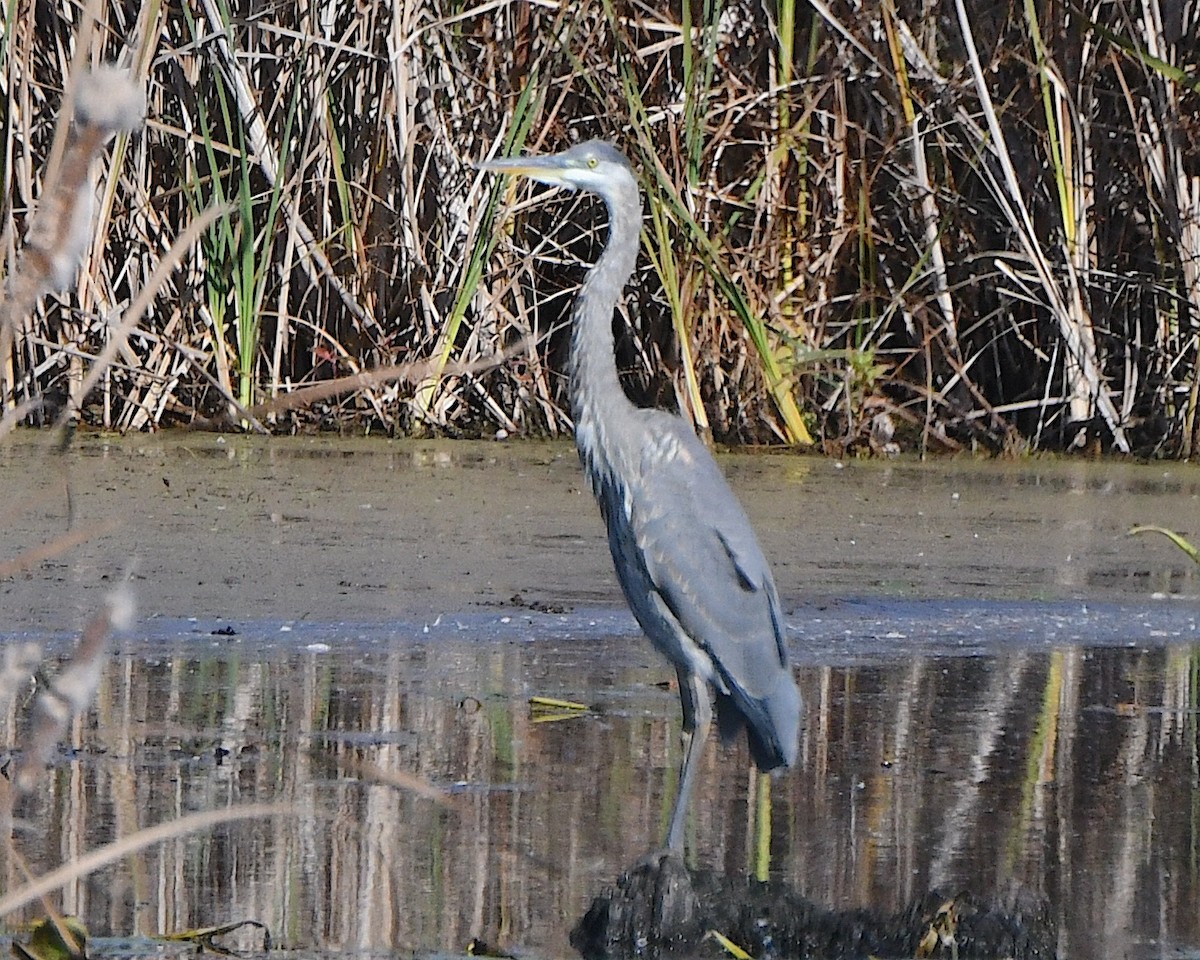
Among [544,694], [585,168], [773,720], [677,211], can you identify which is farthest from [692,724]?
[677,211]

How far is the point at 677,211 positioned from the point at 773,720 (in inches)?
120

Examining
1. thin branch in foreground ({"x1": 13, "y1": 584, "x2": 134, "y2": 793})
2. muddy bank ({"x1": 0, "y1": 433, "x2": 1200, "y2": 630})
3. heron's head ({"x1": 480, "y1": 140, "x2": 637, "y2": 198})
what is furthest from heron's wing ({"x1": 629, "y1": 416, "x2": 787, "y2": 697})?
thin branch in foreground ({"x1": 13, "y1": 584, "x2": 134, "y2": 793})

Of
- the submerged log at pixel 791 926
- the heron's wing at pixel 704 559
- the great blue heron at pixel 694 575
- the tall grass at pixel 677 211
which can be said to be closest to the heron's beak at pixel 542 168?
the great blue heron at pixel 694 575

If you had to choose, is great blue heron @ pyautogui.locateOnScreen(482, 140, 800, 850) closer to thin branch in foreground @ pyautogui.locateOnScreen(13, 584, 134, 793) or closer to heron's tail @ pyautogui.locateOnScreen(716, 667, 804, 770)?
heron's tail @ pyautogui.locateOnScreen(716, 667, 804, 770)

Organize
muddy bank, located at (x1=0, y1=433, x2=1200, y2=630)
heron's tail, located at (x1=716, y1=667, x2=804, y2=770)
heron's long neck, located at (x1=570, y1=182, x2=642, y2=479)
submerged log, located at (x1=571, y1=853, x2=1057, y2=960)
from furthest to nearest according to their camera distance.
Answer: muddy bank, located at (x1=0, y1=433, x2=1200, y2=630) < heron's long neck, located at (x1=570, y1=182, x2=642, y2=479) < heron's tail, located at (x1=716, y1=667, x2=804, y2=770) < submerged log, located at (x1=571, y1=853, x2=1057, y2=960)

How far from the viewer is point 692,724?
314 cm

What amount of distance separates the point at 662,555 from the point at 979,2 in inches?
160

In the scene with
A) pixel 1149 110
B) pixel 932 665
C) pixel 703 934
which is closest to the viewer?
pixel 703 934

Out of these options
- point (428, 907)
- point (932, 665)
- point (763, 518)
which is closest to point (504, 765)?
point (428, 907)

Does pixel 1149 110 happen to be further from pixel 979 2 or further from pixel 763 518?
pixel 763 518

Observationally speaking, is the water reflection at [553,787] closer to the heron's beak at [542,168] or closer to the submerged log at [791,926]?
the submerged log at [791,926]

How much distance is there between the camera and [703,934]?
7.88ft

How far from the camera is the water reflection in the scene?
245cm

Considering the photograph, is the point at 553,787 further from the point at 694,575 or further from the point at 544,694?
the point at 544,694
